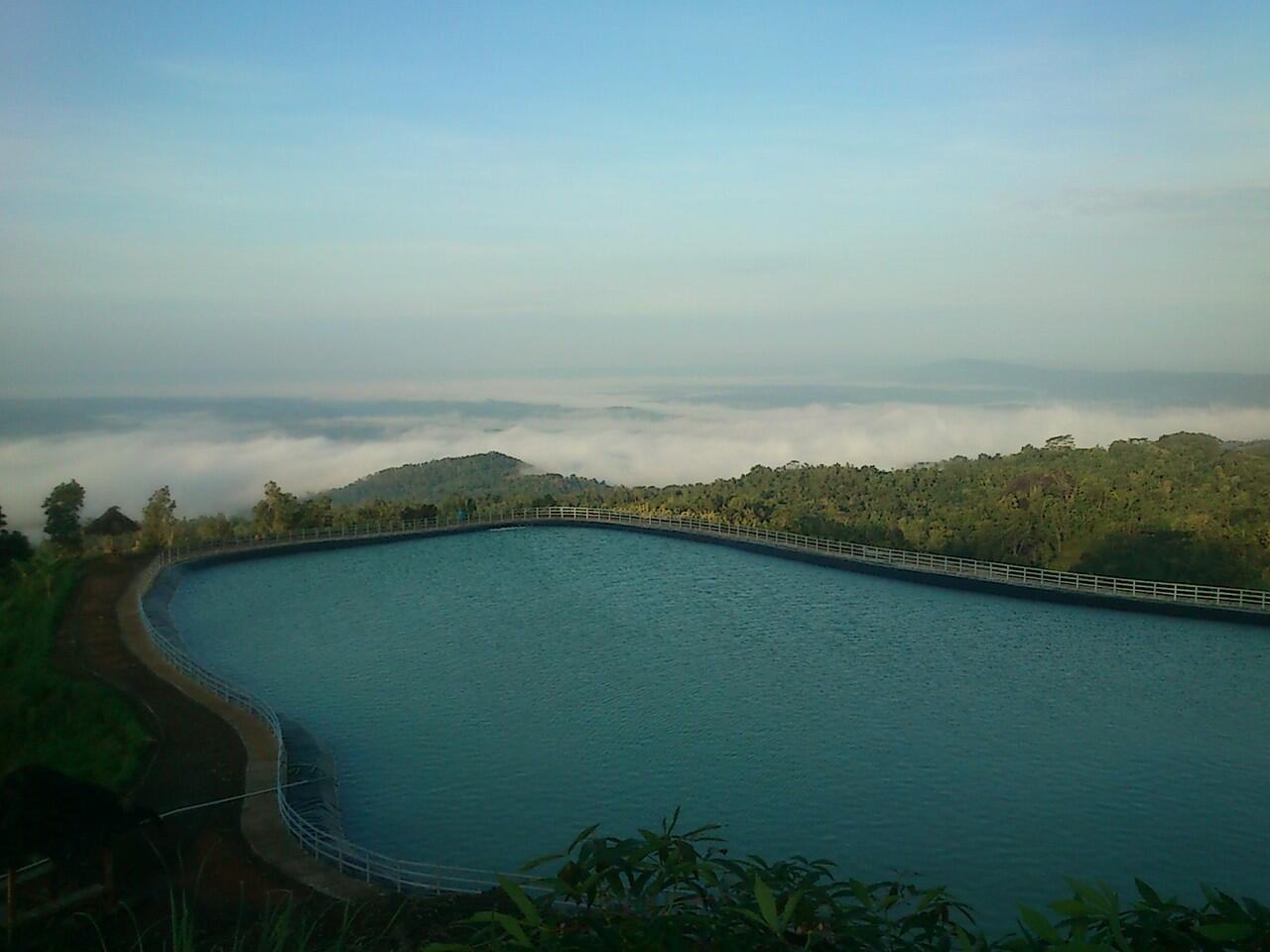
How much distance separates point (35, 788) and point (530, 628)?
42.5 feet

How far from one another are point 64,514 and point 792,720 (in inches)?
844

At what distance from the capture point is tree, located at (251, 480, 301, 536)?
113 feet

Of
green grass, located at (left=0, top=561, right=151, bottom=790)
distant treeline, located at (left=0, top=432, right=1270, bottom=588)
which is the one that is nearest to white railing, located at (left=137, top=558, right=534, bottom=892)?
green grass, located at (left=0, top=561, right=151, bottom=790)

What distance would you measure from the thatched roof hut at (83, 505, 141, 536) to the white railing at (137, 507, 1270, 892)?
1197 mm

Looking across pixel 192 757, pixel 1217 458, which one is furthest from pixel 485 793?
pixel 1217 458

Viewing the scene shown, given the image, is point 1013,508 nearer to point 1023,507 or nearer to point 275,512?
point 1023,507

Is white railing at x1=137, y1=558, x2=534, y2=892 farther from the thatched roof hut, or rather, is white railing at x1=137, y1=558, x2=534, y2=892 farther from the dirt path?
the thatched roof hut

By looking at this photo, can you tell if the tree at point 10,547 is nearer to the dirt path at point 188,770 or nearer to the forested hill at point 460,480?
the dirt path at point 188,770

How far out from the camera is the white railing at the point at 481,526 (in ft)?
31.8

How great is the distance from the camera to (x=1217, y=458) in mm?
37281

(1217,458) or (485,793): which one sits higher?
(1217,458)

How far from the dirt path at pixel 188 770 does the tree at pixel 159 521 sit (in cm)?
1017

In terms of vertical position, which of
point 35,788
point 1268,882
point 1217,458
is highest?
point 1217,458

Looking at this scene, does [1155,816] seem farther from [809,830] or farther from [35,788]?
[35,788]
